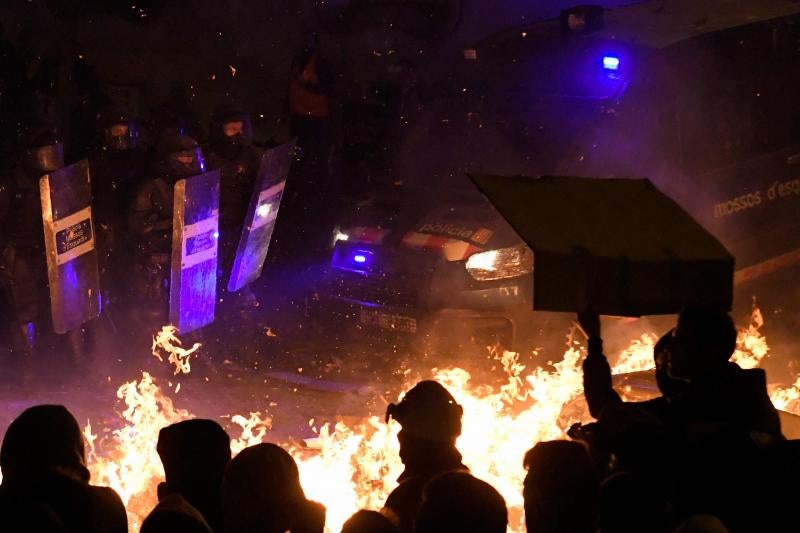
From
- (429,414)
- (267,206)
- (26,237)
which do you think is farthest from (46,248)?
(429,414)

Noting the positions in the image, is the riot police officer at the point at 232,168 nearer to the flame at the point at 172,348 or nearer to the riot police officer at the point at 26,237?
the flame at the point at 172,348

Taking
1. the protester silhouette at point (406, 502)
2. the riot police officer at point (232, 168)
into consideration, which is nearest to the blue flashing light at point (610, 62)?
the riot police officer at point (232, 168)

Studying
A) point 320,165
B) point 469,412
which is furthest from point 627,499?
point 320,165

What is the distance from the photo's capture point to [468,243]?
8258 mm

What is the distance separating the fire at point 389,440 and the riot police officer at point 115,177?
5.69 ft

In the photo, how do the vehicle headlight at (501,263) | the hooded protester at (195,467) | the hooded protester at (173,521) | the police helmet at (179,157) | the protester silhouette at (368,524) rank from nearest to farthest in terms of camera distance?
the hooded protester at (173,521) < the protester silhouette at (368,524) < the hooded protester at (195,467) < the vehicle headlight at (501,263) < the police helmet at (179,157)

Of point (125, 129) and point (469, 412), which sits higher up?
point (125, 129)

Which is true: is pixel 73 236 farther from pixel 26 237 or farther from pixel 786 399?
pixel 786 399

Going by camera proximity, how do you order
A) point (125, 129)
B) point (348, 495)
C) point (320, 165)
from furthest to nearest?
point (320, 165), point (125, 129), point (348, 495)

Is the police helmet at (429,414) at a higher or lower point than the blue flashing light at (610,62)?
lower

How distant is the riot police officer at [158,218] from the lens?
929 cm

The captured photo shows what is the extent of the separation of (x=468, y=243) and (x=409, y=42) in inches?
292

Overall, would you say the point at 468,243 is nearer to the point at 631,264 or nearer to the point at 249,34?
the point at 631,264

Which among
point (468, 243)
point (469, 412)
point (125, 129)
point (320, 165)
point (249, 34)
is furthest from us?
point (249, 34)
